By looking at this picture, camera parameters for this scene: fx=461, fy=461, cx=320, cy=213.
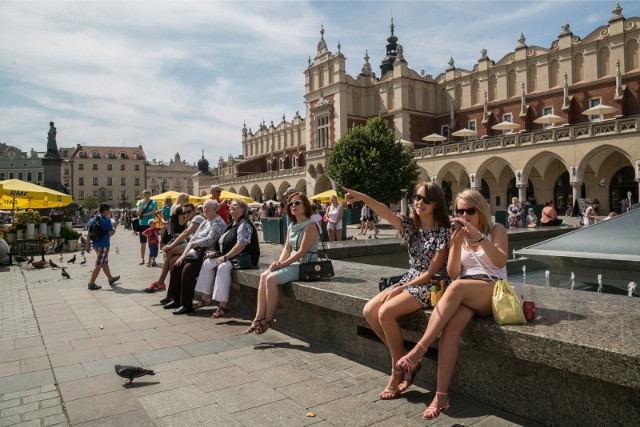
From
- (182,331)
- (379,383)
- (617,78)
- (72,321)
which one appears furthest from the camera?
(617,78)

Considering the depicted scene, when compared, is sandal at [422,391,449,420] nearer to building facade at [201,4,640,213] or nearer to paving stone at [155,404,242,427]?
paving stone at [155,404,242,427]

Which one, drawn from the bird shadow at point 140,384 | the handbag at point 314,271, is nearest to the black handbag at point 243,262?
the handbag at point 314,271

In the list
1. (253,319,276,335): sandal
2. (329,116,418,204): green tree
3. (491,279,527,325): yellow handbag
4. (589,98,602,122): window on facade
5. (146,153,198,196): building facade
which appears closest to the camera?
(491,279,527,325): yellow handbag

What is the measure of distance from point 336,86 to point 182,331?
4192 cm

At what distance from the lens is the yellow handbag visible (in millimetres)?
3035

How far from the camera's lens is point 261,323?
5.00 metres

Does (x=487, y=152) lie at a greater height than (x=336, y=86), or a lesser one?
lesser

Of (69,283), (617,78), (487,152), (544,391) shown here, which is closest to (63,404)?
(544,391)

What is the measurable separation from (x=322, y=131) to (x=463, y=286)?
4441 cm

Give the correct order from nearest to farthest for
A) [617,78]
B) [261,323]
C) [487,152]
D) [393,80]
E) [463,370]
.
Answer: [463,370] → [261,323] → [617,78] → [487,152] → [393,80]

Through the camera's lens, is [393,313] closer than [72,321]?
Yes

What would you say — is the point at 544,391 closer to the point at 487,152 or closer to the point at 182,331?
the point at 182,331

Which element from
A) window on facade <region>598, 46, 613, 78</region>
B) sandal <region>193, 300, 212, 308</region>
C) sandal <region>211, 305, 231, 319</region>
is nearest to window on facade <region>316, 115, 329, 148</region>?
window on facade <region>598, 46, 613, 78</region>

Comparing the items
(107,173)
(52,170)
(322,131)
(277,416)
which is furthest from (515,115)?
(107,173)
